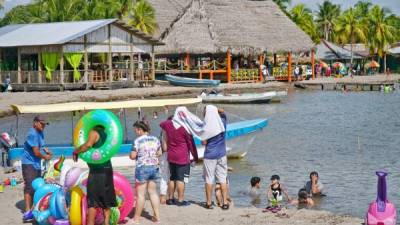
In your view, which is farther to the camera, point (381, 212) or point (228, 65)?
point (228, 65)

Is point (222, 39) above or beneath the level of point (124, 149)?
above

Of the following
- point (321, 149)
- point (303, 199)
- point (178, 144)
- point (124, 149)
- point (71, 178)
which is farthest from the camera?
point (321, 149)

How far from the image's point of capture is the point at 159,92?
4375 centimetres

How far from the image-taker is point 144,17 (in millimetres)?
55875

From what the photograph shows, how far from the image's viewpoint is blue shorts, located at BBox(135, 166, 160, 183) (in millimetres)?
11016

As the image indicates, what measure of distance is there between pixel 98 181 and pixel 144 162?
4.76 feet

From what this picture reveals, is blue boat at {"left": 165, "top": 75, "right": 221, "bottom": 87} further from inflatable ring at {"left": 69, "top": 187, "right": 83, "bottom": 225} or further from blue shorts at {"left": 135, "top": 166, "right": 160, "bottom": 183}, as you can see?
inflatable ring at {"left": 69, "top": 187, "right": 83, "bottom": 225}

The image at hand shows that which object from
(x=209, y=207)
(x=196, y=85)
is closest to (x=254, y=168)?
(x=209, y=207)

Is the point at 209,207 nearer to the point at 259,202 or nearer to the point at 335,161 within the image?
the point at 259,202

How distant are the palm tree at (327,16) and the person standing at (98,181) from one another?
90.1 metres

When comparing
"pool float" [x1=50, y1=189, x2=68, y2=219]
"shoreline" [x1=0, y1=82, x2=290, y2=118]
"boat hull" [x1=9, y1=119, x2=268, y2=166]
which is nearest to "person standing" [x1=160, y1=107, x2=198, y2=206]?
"pool float" [x1=50, y1=189, x2=68, y2=219]

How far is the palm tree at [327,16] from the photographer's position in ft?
320

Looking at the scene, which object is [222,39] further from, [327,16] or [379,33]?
[327,16]

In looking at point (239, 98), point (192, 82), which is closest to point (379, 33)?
point (192, 82)
